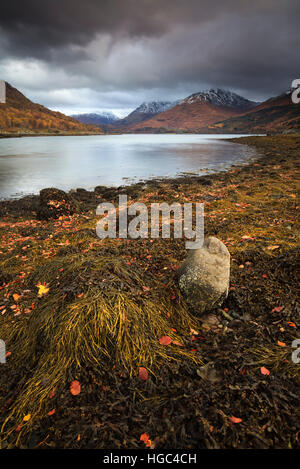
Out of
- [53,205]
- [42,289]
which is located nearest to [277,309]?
[42,289]

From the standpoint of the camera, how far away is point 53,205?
9586 millimetres

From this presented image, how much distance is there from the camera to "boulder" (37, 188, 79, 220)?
31.4 feet

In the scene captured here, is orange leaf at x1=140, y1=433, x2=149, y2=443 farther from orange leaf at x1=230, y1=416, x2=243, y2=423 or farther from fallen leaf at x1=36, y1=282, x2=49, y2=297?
fallen leaf at x1=36, y1=282, x2=49, y2=297

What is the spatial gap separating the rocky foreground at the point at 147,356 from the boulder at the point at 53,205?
15.6ft

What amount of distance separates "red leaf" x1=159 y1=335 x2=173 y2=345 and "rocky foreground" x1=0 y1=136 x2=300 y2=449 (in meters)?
0.02

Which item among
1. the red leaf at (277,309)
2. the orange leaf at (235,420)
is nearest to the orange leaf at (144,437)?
the orange leaf at (235,420)

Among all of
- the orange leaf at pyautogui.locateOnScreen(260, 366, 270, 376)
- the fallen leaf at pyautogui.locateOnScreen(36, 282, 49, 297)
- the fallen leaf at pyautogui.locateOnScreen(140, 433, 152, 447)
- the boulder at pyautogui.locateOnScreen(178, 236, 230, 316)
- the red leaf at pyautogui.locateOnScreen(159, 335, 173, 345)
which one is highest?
the boulder at pyautogui.locateOnScreen(178, 236, 230, 316)

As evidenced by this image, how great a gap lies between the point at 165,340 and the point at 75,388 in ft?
4.15

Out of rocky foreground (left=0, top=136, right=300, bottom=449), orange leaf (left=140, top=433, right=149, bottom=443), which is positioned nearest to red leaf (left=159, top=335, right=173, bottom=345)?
rocky foreground (left=0, top=136, right=300, bottom=449)

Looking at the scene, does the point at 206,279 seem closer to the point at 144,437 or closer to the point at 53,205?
the point at 144,437

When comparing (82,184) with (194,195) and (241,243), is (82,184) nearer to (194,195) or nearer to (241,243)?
(194,195)

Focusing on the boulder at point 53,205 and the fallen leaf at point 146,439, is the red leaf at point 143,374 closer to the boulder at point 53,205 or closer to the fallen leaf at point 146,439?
the fallen leaf at point 146,439
